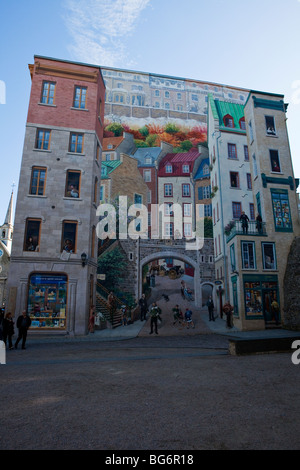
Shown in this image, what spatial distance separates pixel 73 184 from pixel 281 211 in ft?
47.5

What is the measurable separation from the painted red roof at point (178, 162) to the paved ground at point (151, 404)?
130ft

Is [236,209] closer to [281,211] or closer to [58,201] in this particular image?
[281,211]

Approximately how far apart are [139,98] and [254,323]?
2200 inches

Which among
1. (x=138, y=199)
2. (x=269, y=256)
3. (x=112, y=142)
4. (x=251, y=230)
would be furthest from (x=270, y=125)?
(x=112, y=142)

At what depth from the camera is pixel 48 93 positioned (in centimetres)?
2077

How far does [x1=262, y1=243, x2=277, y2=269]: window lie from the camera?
65.5 ft

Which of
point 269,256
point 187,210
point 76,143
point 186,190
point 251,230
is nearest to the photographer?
point 269,256

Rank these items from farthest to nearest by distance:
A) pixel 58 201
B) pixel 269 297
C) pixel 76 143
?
pixel 76 143
pixel 269 297
pixel 58 201

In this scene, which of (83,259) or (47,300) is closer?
(47,300)

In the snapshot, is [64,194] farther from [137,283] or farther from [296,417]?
[296,417]

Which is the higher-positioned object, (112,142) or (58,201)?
(112,142)

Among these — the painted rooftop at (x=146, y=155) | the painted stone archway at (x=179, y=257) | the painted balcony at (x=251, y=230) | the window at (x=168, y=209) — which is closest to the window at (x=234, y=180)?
the painted balcony at (x=251, y=230)

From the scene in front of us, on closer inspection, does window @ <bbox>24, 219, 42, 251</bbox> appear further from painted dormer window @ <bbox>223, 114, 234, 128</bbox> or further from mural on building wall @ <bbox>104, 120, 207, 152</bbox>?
mural on building wall @ <bbox>104, 120, 207, 152</bbox>
